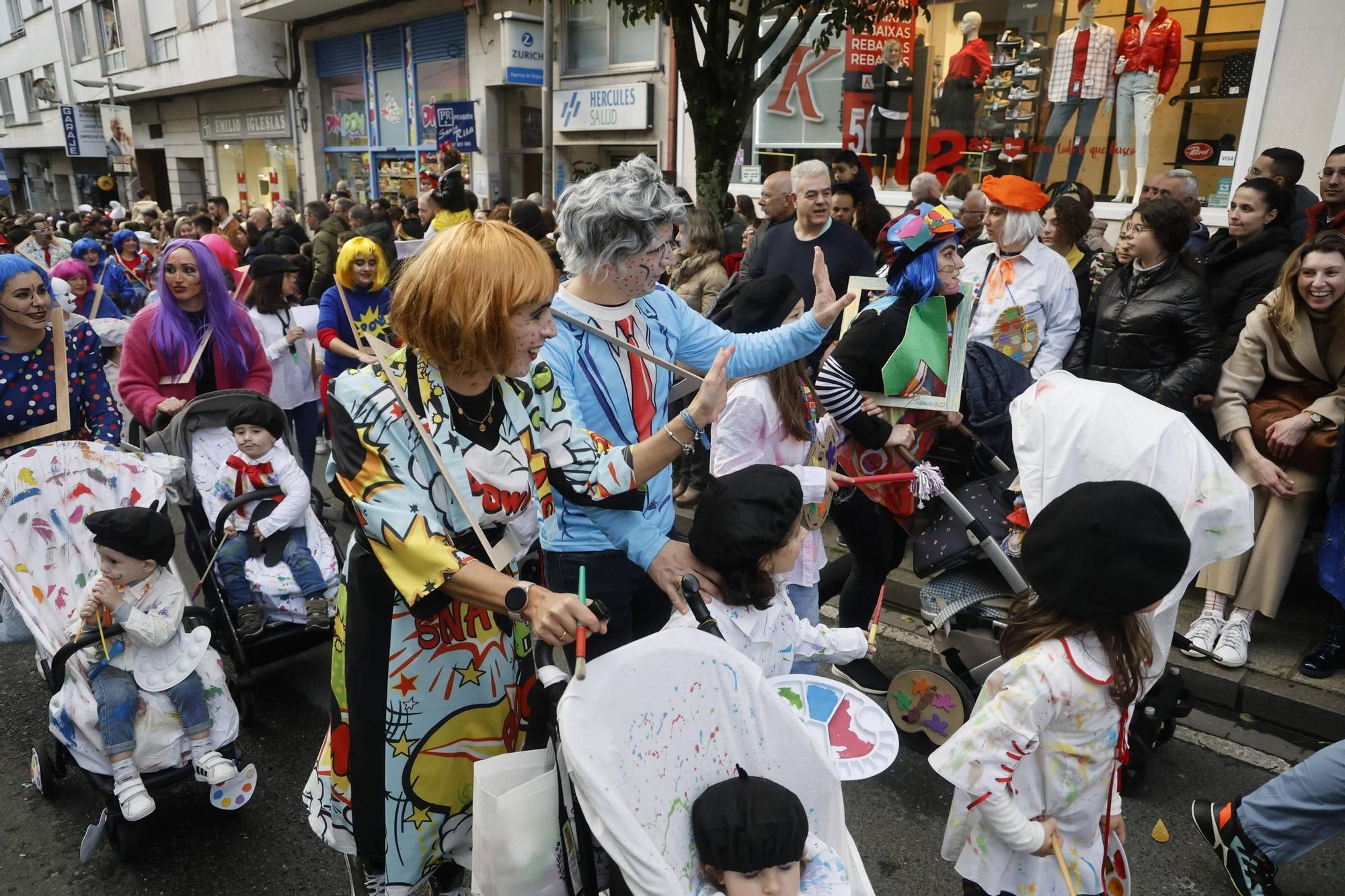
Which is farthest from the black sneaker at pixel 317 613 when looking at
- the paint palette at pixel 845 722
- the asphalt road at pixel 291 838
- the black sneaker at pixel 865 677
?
the paint palette at pixel 845 722

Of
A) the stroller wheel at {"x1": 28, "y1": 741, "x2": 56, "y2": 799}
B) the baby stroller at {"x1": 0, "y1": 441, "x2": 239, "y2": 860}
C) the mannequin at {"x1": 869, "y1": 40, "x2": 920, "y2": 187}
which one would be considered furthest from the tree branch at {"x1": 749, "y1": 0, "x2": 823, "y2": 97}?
the stroller wheel at {"x1": 28, "y1": 741, "x2": 56, "y2": 799}

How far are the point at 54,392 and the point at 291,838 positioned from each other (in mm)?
2196

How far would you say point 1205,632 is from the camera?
4.20m

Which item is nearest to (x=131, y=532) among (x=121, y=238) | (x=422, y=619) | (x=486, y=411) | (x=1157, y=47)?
(x=422, y=619)

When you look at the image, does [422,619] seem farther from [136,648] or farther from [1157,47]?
[1157,47]

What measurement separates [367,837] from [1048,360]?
423cm

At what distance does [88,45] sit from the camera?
31.8m

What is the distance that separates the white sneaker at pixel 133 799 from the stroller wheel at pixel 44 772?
58 cm

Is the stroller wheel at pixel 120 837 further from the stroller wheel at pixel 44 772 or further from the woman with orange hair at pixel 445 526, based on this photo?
the woman with orange hair at pixel 445 526

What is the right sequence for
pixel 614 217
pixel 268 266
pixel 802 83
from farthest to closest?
pixel 802 83 < pixel 268 266 < pixel 614 217

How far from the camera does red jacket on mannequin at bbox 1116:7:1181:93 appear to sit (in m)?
8.32

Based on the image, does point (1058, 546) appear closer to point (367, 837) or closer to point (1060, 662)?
point (1060, 662)

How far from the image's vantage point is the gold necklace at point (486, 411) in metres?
1.97

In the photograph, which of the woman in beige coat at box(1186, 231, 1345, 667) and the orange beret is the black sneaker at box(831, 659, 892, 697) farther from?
the orange beret
